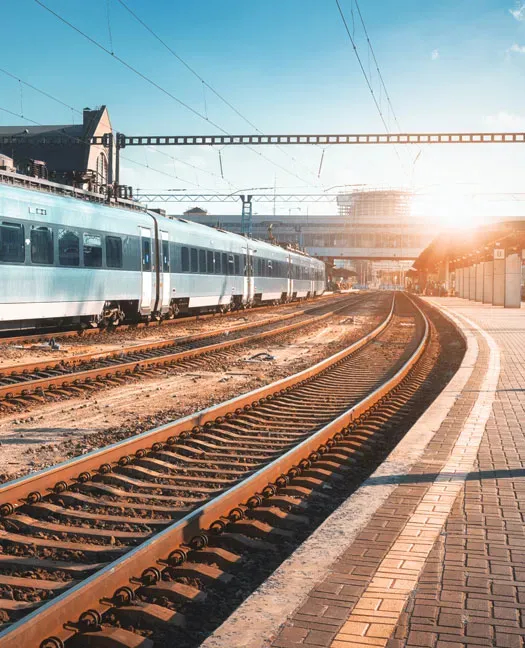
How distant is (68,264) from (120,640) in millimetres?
15676

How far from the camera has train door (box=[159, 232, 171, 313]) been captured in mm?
25000

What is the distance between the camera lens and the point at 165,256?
25.3m

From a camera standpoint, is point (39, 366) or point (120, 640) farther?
point (39, 366)

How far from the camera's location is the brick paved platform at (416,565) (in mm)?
3773

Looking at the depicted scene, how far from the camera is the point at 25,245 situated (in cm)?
1708

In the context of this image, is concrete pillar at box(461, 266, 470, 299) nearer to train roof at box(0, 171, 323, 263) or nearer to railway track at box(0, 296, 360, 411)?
train roof at box(0, 171, 323, 263)

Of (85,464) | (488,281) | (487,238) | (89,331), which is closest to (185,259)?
(89,331)

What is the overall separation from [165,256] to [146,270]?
1.84m

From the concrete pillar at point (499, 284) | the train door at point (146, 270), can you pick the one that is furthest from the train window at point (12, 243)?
the concrete pillar at point (499, 284)

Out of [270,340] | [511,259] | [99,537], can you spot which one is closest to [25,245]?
[270,340]

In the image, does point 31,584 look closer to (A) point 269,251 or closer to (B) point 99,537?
(B) point 99,537

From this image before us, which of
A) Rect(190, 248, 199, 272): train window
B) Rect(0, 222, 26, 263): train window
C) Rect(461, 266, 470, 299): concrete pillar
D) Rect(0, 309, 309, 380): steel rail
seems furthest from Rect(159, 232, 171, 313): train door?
Rect(461, 266, 470, 299): concrete pillar

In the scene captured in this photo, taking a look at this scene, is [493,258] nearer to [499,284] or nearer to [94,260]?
[499,284]

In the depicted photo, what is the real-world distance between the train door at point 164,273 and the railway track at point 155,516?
1464 cm
